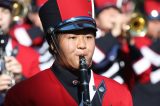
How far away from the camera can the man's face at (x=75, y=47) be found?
5.05 m

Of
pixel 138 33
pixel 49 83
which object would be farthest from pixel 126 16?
pixel 49 83

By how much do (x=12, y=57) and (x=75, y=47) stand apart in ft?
8.27

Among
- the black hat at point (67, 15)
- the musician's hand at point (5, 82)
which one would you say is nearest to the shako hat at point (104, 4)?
the musician's hand at point (5, 82)

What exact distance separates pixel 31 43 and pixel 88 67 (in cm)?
493

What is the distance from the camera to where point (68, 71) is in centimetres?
520

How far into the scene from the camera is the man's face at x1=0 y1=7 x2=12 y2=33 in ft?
25.7

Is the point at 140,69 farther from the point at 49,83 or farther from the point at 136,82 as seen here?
the point at 49,83

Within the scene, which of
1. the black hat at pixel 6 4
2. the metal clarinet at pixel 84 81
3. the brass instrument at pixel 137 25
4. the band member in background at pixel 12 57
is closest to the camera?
the metal clarinet at pixel 84 81

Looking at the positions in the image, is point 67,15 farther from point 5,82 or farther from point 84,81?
point 5,82

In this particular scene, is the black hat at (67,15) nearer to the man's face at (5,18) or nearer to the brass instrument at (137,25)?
the man's face at (5,18)

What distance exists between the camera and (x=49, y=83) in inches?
207

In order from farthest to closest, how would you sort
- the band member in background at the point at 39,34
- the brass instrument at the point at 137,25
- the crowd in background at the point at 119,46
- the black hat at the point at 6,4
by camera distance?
1. the brass instrument at the point at 137,25
2. the crowd in background at the point at 119,46
3. the band member in background at the point at 39,34
4. the black hat at the point at 6,4

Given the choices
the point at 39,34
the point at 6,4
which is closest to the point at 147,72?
the point at 39,34

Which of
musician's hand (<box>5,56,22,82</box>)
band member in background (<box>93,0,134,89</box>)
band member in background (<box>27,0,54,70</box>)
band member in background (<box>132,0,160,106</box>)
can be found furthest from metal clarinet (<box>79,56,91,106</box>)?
band member in background (<box>93,0,134,89</box>)
